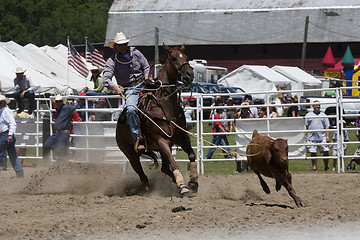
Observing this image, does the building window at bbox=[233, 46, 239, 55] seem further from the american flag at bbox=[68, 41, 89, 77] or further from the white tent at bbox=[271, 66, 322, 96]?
the american flag at bbox=[68, 41, 89, 77]

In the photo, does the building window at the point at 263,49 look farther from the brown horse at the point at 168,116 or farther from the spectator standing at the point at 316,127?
the brown horse at the point at 168,116

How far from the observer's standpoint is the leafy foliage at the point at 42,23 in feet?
217

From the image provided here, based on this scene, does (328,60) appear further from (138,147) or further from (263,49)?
(138,147)

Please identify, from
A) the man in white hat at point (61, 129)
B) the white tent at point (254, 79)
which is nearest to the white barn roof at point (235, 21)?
the white tent at point (254, 79)

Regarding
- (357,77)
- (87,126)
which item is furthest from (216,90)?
(87,126)

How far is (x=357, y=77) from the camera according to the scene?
123ft

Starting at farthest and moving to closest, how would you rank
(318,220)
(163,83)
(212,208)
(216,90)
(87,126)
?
(216,90)
(87,126)
(163,83)
(212,208)
(318,220)

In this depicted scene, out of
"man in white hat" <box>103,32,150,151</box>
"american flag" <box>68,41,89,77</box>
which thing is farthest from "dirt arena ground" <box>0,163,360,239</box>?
"american flag" <box>68,41,89,77</box>

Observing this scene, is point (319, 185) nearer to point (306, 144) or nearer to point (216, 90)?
point (306, 144)

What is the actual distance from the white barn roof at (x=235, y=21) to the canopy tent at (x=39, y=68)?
20513 millimetres

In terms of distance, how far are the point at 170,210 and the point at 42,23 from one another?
61771mm

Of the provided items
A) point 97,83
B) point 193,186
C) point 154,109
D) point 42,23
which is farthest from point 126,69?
point 42,23

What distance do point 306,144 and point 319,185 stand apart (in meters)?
2.95

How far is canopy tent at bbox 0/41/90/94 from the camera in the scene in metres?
29.9
